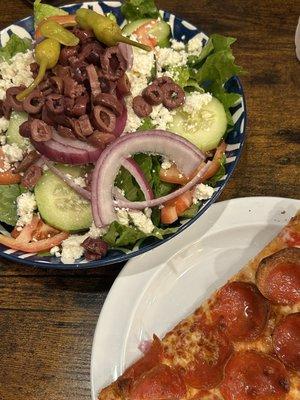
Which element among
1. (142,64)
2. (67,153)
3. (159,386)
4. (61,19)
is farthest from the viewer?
(61,19)

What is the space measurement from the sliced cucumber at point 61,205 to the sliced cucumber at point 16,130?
140mm

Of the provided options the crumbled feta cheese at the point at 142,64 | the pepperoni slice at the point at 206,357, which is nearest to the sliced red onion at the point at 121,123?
the crumbled feta cheese at the point at 142,64

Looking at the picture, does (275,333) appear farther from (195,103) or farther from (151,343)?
(195,103)

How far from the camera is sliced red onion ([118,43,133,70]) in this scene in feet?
5.92

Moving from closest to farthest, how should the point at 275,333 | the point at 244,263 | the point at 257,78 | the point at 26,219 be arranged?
the point at 275,333, the point at 26,219, the point at 244,263, the point at 257,78

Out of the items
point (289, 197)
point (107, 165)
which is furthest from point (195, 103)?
point (289, 197)

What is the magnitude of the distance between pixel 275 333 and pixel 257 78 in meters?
1.02

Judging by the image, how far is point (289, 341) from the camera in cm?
165

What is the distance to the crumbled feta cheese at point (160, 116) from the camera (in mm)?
1789

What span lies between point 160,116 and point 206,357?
2.43 ft

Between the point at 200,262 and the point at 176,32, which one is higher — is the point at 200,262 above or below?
below

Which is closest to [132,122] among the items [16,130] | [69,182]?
[69,182]

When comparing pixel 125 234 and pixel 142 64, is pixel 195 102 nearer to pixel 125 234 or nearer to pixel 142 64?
pixel 142 64

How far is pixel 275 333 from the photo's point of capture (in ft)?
5.48
